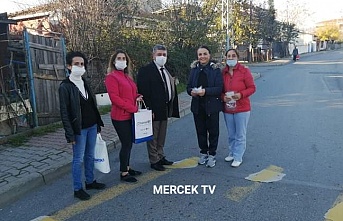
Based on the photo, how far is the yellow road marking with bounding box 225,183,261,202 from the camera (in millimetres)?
3654

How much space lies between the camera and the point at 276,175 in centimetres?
427

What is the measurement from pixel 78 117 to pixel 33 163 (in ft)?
5.61

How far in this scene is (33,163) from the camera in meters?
4.66

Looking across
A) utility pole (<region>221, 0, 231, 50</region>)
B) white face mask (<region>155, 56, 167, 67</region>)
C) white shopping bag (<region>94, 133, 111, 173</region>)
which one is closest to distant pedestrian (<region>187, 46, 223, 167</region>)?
white face mask (<region>155, 56, 167, 67</region>)

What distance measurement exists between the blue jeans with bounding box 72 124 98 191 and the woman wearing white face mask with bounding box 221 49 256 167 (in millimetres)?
1998

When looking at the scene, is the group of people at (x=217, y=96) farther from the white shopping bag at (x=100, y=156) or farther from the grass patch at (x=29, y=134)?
the grass patch at (x=29, y=134)

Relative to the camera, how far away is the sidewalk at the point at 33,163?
3938 mm

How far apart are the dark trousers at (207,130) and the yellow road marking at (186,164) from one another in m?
0.26

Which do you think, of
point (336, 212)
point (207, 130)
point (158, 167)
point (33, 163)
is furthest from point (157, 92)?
point (336, 212)

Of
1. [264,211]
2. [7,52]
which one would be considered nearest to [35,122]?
[7,52]

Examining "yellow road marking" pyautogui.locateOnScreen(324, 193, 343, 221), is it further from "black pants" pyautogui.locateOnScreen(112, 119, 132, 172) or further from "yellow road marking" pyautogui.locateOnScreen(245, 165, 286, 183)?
"black pants" pyautogui.locateOnScreen(112, 119, 132, 172)

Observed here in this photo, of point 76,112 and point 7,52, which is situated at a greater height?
point 7,52

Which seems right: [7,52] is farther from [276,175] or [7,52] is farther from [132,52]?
[276,175]

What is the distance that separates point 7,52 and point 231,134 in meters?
5.14
